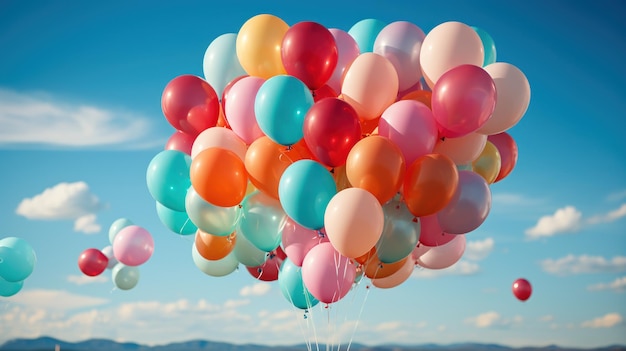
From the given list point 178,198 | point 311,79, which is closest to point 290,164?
point 311,79

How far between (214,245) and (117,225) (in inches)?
118

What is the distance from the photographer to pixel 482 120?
14.4ft

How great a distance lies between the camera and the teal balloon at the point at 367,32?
5.28m

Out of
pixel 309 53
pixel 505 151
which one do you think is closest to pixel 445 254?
pixel 505 151

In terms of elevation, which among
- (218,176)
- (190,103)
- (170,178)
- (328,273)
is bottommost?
(328,273)

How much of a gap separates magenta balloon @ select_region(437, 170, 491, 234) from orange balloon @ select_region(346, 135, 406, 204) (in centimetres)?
67

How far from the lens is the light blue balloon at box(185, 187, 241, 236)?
493 centimetres

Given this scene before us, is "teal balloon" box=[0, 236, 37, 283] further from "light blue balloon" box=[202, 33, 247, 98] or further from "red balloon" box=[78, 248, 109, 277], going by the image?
"light blue balloon" box=[202, 33, 247, 98]

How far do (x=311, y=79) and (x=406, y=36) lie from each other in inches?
36.7

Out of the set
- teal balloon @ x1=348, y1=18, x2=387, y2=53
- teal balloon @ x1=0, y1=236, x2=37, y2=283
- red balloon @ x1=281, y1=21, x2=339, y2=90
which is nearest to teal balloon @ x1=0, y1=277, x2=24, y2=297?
teal balloon @ x1=0, y1=236, x2=37, y2=283

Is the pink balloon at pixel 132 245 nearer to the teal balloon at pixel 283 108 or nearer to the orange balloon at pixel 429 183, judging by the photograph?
the teal balloon at pixel 283 108

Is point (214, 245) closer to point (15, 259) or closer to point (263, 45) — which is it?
point (263, 45)

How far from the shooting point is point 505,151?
18.0 ft

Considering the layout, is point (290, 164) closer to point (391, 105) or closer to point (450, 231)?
point (391, 105)
